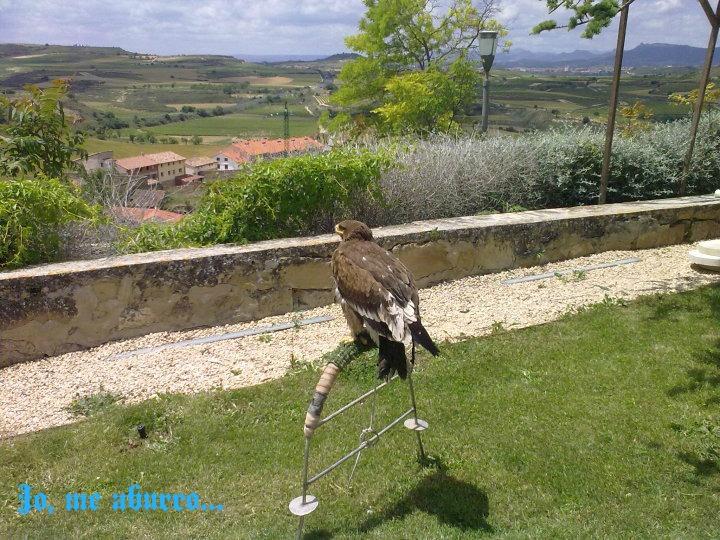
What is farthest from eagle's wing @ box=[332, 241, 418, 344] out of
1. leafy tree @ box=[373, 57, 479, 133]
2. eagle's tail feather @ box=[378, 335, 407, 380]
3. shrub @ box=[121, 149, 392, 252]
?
leafy tree @ box=[373, 57, 479, 133]

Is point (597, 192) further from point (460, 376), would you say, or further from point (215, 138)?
point (215, 138)

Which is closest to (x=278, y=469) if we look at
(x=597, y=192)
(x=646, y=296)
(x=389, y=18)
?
(x=646, y=296)

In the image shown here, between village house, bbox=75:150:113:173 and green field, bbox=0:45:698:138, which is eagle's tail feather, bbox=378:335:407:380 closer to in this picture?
village house, bbox=75:150:113:173

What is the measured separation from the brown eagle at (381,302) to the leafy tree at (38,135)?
477 cm

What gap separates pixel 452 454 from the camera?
3.54 m

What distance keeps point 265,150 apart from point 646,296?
4.86 meters

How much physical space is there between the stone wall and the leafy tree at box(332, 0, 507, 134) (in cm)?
860

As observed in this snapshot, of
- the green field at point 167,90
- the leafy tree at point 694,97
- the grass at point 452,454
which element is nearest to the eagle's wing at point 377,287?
the grass at point 452,454

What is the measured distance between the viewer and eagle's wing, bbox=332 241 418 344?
2.73 metres

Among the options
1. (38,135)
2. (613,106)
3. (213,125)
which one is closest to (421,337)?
(38,135)

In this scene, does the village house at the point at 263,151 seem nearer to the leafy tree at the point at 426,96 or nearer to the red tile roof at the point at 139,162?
the red tile roof at the point at 139,162

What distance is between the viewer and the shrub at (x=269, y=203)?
591 centimetres

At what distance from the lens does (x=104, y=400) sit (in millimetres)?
4234

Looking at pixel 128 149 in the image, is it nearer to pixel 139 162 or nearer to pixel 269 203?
pixel 139 162
